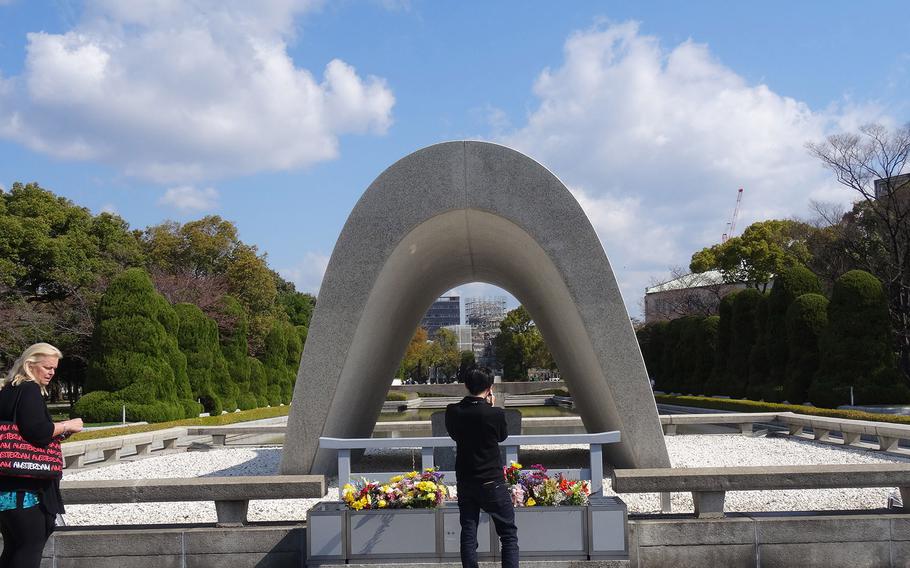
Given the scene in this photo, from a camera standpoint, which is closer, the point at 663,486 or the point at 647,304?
the point at 663,486

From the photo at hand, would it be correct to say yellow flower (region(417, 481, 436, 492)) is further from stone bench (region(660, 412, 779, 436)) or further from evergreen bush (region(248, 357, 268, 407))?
evergreen bush (region(248, 357, 268, 407))

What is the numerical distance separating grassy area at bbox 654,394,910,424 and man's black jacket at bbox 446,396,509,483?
12.9 meters

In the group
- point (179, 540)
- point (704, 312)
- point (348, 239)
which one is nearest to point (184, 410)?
point (348, 239)

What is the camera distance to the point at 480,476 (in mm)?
4445

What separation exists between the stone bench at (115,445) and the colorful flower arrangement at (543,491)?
8.53 m

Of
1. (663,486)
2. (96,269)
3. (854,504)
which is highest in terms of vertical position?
(96,269)

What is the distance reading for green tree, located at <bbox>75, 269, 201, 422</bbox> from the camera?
746 inches

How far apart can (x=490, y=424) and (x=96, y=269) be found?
28.7 metres

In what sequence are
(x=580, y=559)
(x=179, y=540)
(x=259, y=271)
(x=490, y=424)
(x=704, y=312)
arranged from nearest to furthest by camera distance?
(x=490, y=424) < (x=580, y=559) < (x=179, y=540) < (x=259, y=271) < (x=704, y=312)

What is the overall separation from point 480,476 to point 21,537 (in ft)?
7.71

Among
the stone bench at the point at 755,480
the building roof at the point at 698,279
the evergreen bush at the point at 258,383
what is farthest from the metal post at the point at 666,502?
the building roof at the point at 698,279

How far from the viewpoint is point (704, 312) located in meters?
42.5

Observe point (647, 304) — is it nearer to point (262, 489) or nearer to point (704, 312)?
point (704, 312)

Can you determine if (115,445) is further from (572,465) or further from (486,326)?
(486,326)
